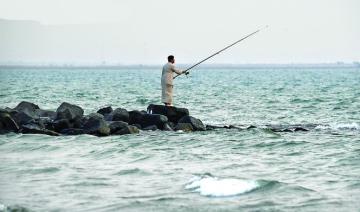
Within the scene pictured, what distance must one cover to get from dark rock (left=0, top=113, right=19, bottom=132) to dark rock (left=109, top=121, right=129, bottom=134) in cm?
256

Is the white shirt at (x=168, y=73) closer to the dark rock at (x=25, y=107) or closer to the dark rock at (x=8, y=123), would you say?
the dark rock at (x=8, y=123)

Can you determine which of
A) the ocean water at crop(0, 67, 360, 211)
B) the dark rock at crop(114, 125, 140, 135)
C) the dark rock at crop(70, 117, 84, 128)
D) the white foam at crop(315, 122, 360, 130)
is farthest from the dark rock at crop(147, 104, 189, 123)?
the white foam at crop(315, 122, 360, 130)

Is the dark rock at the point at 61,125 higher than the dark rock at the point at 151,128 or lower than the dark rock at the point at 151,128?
higher

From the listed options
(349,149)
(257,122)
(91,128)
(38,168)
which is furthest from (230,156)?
(257,122)

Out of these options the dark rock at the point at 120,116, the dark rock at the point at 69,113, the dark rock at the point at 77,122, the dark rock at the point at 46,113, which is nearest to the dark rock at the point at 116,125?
the dark rock at the point at 77,122

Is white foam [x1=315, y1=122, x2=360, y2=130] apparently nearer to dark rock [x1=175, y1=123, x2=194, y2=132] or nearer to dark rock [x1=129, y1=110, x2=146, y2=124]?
dark rock [x1=175, y1=123, x2=194, y2=132]

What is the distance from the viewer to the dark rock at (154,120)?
21511 millimetres

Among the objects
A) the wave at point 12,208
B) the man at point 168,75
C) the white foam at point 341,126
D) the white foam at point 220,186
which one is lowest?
the white foam at point 341,126

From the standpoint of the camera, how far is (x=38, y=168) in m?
14.9

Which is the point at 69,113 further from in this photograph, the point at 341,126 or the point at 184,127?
the point at 341,126

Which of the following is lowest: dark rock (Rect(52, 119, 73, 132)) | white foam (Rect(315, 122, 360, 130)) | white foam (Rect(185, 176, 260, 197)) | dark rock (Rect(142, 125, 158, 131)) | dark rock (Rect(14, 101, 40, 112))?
white foam (Rect(315, 122, 360, 130))

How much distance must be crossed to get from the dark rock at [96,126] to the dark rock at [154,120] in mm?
1330

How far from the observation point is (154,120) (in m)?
21.6

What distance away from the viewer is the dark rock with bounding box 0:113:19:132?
68.9 ft
